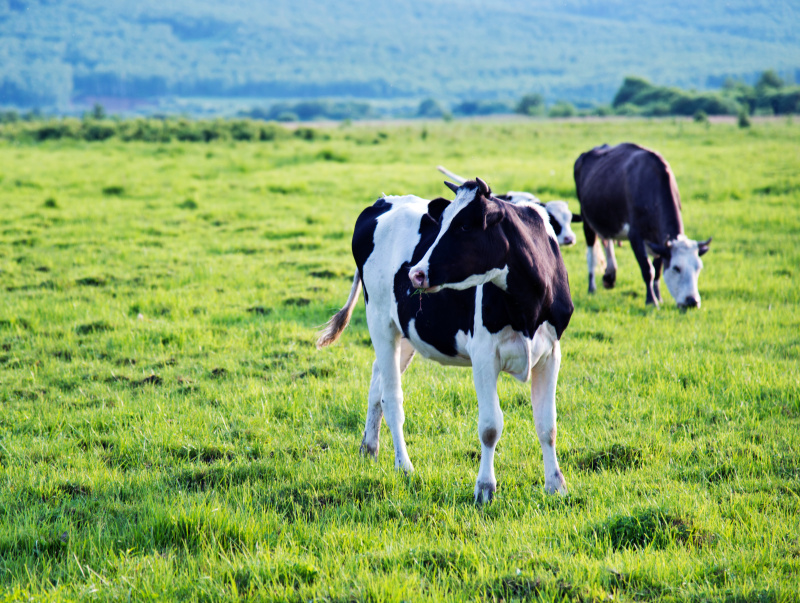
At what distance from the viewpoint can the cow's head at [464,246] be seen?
367 centimetres

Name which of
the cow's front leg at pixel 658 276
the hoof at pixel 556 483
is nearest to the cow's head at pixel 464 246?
the hoof at pixel 556 483

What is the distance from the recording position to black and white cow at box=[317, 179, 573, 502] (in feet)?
12.4

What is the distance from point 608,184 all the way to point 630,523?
7374 millimetres

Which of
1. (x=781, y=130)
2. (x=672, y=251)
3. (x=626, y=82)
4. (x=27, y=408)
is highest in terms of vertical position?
(x=626, y=82)

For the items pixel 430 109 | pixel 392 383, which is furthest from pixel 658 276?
pixel 430 109

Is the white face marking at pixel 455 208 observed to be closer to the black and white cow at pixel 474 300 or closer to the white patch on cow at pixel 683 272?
the black and white cow at pixel 474 300

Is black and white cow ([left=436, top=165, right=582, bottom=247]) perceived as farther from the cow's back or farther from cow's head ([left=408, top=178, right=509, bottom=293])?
cow's head ([left=408, top=178, right=509, bottom=293])

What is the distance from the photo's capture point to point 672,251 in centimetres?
905

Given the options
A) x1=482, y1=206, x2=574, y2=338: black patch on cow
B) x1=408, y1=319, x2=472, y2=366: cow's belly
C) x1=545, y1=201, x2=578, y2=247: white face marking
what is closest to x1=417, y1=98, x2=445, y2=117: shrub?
x1=545, y1=201, x2=578, y2=247: white face marking

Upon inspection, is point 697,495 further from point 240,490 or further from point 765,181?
point 765,181

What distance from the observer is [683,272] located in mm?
8812

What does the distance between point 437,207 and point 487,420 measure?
133cm

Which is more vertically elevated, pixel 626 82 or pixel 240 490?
pixel 626 82

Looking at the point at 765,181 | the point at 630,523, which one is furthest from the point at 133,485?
the point at 765,181
